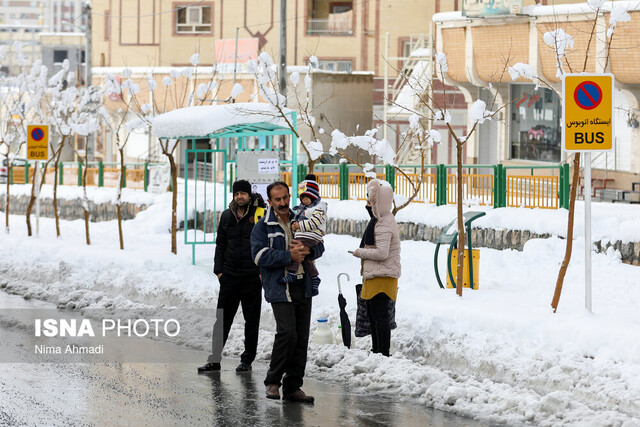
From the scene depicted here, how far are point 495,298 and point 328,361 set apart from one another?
11.7 ft

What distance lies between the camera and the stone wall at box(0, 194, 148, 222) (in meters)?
33.6

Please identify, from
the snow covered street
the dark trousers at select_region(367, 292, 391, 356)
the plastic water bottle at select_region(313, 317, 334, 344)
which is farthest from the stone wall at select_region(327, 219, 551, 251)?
the dark trousers at select_region(367, 292, 391, 356)

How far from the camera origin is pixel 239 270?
439 inches

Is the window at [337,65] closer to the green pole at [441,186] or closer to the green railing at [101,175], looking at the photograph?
the green railing at [101,175]

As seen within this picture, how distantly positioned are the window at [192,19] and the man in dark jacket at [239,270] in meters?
49.4

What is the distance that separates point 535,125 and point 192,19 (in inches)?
1222

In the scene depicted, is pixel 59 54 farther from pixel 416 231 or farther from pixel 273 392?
pixel 273 392

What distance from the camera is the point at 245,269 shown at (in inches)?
439

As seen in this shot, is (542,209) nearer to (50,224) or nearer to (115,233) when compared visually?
(115,233)

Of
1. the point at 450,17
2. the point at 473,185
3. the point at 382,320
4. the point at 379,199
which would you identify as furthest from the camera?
the point at 450,17

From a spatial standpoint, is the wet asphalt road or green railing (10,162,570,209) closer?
the wet asphalt road

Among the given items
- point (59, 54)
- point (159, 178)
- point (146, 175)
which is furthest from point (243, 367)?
point (59, 54)

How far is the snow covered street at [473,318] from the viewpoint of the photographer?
9.51 m

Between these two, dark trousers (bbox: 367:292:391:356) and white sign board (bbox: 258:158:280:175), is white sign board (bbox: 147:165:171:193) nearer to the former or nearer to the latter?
white sign board (bbox: 258:158:280:175)
